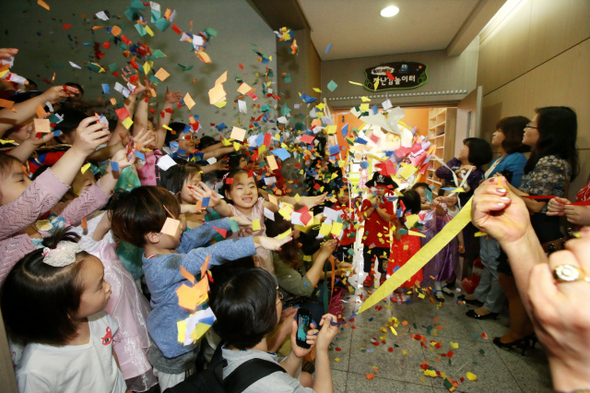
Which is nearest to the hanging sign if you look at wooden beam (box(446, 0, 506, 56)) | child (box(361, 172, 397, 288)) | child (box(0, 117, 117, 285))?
wooden beam (box(446, 0, 506, 56))

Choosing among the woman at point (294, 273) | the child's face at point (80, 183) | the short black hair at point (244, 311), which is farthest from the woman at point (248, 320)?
the child's face at point (80, 183)

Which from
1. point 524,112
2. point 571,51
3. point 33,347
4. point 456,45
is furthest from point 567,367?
point 456,45


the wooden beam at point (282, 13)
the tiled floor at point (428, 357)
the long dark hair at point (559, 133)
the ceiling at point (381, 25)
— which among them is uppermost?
the wooden beam at point (282, 13)

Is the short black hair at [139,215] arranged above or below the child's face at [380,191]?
above

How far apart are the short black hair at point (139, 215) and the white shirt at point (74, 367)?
13.3 inches

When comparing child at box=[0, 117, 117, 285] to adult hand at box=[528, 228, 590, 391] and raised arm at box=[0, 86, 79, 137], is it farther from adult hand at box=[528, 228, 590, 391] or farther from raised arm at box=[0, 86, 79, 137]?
adult hand at box=[528, 228, 590, 391]

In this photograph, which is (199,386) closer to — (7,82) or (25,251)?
(25,251)

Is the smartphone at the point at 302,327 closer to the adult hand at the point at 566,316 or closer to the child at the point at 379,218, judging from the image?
the adult hand at the point at 566,316

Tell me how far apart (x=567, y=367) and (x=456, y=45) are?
4.00 m

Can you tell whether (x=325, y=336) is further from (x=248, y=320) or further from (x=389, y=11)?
(x=389, y=11)

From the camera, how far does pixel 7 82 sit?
118 cm

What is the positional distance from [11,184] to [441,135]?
6492 millimetres

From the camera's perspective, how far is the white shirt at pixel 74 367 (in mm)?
806

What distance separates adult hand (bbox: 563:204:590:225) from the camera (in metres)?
1.21
